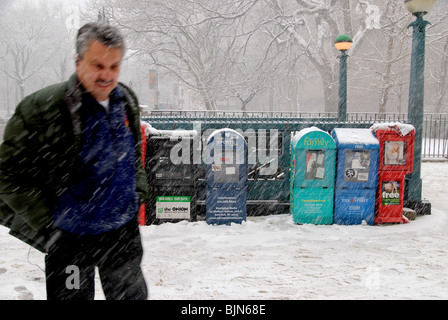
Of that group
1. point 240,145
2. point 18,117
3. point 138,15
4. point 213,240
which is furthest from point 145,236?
point 138,15

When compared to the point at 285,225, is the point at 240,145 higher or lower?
higher

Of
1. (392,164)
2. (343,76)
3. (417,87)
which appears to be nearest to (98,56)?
(392,164)

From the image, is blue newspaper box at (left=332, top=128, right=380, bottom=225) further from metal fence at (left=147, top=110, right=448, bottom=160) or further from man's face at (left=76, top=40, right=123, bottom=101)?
man's face at (left=76, top=40, right=123, bottom=101)

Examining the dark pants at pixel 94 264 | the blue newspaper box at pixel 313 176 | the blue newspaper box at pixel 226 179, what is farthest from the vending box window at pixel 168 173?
the dark pants at pixel 94 264

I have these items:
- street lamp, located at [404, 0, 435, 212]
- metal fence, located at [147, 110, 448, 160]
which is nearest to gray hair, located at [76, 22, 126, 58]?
street lamp, located at [404, 0, 435, 212]

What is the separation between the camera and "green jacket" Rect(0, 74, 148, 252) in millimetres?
1874

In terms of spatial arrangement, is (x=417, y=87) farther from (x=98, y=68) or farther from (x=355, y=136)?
(x=98, y=68)

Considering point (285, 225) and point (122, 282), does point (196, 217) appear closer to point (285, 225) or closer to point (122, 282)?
point (285, 225)

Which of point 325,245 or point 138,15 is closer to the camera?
point 325,245

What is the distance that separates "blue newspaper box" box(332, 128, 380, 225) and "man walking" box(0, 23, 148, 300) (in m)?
4.64

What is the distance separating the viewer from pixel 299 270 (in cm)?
445

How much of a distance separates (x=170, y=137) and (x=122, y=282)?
13.4 feet
